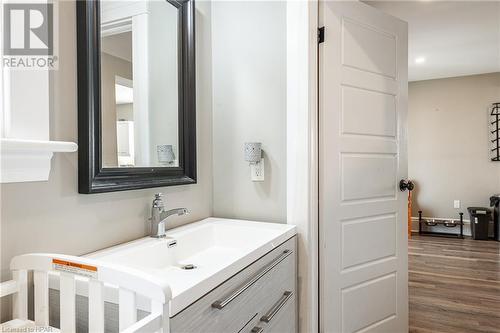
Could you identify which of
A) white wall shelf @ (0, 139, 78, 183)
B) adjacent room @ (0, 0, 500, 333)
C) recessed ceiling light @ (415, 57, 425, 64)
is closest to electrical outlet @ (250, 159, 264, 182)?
adjacent room @ (0, 0, 500, 333)

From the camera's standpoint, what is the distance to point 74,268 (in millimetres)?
780

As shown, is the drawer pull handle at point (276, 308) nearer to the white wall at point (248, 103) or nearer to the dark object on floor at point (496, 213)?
the white wall at point (248, 103)

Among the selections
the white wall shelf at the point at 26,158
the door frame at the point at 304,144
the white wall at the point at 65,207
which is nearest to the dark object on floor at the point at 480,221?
the door frame at the point at 304,144

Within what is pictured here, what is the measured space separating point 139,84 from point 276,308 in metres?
1.15

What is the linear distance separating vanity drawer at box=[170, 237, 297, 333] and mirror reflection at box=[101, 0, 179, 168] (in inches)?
25.4

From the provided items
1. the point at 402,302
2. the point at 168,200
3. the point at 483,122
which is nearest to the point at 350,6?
the point at 168,200

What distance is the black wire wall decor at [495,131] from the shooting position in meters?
4.86

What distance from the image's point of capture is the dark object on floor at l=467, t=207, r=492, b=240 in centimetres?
467

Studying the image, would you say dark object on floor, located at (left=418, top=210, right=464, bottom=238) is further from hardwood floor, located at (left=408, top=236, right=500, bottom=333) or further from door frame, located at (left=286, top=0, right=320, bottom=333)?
door frame, located at (left=286, top=0, right=320, bottom=333)

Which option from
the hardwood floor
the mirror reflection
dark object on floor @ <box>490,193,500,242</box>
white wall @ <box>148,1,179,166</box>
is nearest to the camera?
the mirror reflection

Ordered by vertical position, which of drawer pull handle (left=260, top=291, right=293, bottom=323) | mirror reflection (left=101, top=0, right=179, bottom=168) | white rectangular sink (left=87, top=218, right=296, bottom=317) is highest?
mirror reflection (left=101, top=0, right=179, bottom=168)

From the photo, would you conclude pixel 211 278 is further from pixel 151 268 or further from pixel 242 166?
pixel 242 166

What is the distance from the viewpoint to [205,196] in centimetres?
187

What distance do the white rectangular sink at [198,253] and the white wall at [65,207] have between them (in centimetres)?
7
